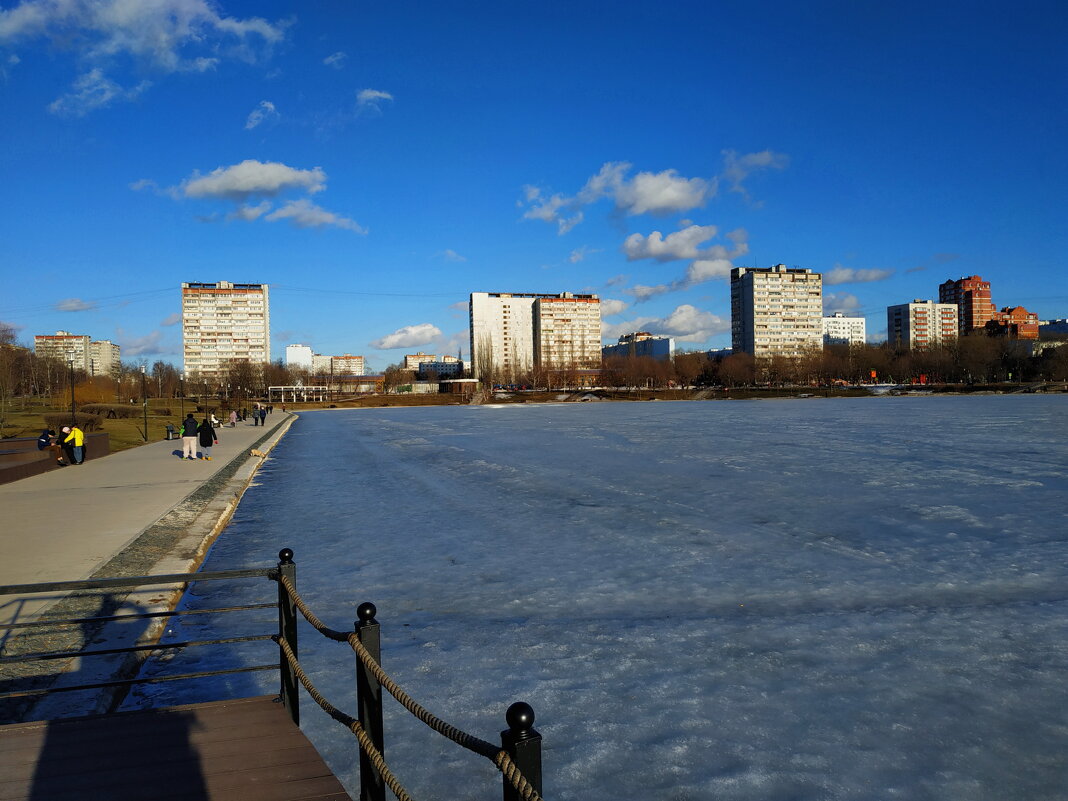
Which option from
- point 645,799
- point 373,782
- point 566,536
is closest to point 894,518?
point 566,536

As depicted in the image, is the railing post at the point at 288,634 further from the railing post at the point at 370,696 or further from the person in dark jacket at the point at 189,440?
the person in dark jacket at the point at 189,440

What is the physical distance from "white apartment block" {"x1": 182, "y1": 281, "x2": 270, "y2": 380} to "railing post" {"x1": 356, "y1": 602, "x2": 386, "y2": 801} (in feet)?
464

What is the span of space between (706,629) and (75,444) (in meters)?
19.3

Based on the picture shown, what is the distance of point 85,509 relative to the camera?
11.4 meters

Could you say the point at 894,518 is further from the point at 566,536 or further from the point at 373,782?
the point at 373,782

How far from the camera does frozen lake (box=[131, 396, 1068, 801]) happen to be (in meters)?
3.83

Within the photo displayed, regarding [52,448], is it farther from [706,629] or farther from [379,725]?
[379,725]

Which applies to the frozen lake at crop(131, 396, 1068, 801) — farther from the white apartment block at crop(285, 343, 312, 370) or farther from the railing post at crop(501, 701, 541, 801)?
the white apartment block at crop(285, 343, 312, 370)

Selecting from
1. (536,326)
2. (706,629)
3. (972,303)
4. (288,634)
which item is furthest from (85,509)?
(972,303)

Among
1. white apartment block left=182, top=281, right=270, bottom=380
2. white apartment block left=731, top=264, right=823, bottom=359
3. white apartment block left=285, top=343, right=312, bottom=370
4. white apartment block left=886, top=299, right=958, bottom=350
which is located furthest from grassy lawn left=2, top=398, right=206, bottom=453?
white apartment block left=886, top=299, right=958, bottom=350

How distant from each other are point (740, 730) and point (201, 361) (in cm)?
14614

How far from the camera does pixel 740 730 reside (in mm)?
4176

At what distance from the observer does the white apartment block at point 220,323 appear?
135 meters

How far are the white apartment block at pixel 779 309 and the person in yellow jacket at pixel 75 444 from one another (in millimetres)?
142071
